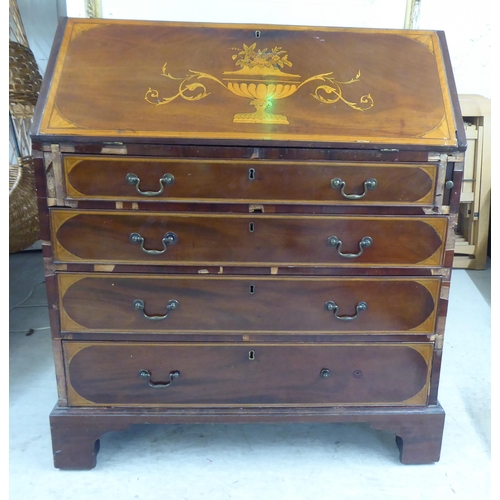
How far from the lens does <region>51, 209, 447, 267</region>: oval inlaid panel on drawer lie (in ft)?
4.28

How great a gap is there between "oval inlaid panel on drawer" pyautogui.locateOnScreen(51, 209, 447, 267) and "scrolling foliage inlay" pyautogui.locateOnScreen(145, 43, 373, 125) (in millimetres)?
309

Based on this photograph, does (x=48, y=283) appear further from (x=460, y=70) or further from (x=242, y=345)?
(x=460, y=70)

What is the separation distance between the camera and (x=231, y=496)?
1391mm

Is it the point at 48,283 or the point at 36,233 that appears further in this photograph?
the point at 36,233

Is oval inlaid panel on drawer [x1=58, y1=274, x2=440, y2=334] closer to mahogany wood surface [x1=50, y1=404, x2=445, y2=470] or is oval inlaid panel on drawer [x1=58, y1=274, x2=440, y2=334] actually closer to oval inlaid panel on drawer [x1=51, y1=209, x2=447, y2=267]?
oval inlaid panel on drawer [x1=51, y1=209, x2=447, y2=267]

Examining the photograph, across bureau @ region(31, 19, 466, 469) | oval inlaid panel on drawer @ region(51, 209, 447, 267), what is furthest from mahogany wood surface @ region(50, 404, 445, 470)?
oval inlaid panel on drawer @ region(51, 209, 447, 267)

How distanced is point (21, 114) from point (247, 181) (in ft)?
4.68

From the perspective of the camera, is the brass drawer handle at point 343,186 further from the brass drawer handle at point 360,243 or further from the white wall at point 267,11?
the white wall at point 267,11

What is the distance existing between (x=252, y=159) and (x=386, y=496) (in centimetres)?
107

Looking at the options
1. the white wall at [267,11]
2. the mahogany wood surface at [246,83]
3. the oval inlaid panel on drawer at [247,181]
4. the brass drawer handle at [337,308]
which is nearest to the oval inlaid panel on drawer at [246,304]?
the brass drawer handle at [337,308]

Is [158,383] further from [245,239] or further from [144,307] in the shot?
[245,239]

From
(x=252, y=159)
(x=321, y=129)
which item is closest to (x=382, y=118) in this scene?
(x=321, y=129)

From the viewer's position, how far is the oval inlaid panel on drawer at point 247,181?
1.26 metres

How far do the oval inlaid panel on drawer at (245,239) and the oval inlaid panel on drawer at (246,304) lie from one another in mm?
61
